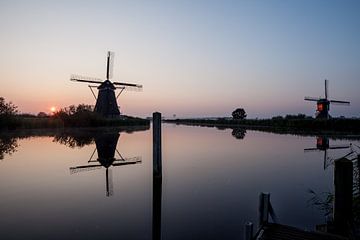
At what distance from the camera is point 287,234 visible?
4.49 metres

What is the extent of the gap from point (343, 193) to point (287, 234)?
116cm

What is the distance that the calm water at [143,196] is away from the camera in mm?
6027

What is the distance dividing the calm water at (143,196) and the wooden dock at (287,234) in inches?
46.6

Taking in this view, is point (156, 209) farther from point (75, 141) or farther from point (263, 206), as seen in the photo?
point (75, 141)

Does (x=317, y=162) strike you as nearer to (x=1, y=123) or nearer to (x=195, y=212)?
(x=195, y=212)

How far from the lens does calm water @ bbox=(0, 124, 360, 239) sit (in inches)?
237

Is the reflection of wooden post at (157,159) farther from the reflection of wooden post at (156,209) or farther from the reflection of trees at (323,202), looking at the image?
the reflection of trees at (323,202)

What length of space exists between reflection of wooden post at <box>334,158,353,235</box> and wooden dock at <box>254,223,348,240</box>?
0.34m

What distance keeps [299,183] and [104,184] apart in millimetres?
7047

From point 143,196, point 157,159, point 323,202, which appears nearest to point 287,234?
point 323,202

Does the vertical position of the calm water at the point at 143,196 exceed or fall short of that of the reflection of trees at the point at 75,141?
it falls short

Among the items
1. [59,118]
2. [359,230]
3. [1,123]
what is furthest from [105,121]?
[359,230]

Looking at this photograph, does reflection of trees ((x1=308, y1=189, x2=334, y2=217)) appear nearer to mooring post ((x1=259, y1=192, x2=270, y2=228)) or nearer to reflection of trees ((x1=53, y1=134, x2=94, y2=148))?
mooring post ((x1=259, y1=192, x2=270, y2=228))

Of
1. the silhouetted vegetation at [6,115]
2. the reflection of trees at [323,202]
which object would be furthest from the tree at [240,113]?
the reflection of trees at [323,202]
